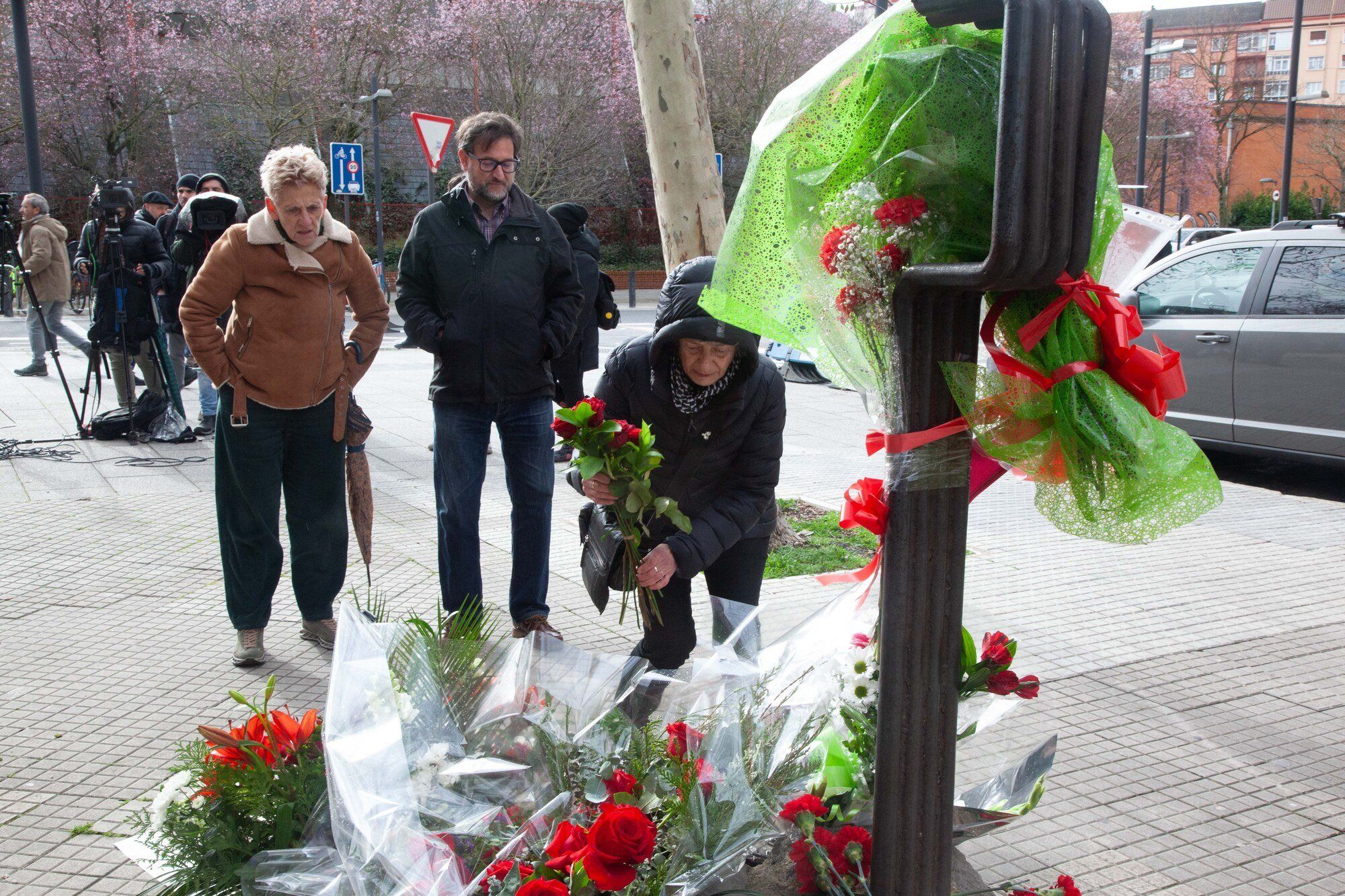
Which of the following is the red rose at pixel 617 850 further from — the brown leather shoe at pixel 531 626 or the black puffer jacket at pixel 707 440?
the brown leather shoe at pixel 531 626

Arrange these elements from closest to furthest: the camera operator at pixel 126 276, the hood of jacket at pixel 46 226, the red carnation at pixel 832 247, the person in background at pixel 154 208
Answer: the red carnation at pixel 832 247, the camera operator at pixel 126 276, the person in background at pixel 154 208, the hood of jacket at pixel 46 226

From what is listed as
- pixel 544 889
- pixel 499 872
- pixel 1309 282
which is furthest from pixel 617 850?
pixel 1309 282

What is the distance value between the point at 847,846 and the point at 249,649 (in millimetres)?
3060

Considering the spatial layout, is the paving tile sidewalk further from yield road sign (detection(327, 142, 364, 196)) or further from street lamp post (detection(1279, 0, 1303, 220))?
street lamp post (detection(1279, 0, 1303, 220))

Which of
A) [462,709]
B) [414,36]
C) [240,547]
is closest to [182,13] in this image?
[414,36]

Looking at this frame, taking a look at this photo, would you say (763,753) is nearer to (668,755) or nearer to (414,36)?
(668,755)

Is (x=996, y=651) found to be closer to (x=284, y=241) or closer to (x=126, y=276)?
(x=284, y=241)

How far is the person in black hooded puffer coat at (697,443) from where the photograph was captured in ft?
10.2

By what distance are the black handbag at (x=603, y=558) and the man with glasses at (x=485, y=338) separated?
1245 millimetres

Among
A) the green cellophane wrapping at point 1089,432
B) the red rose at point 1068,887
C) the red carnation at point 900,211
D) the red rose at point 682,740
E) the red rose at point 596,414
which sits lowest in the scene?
the red rose at point 1068,887

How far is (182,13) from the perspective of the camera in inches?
1152

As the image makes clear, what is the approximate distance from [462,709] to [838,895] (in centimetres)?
92

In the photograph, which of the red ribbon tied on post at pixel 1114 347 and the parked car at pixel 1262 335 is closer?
the red ribbon tied on post at pixel 1114 347

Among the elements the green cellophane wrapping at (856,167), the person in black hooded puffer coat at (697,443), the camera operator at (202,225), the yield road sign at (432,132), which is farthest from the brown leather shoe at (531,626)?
the yield road sign at (432,132)
